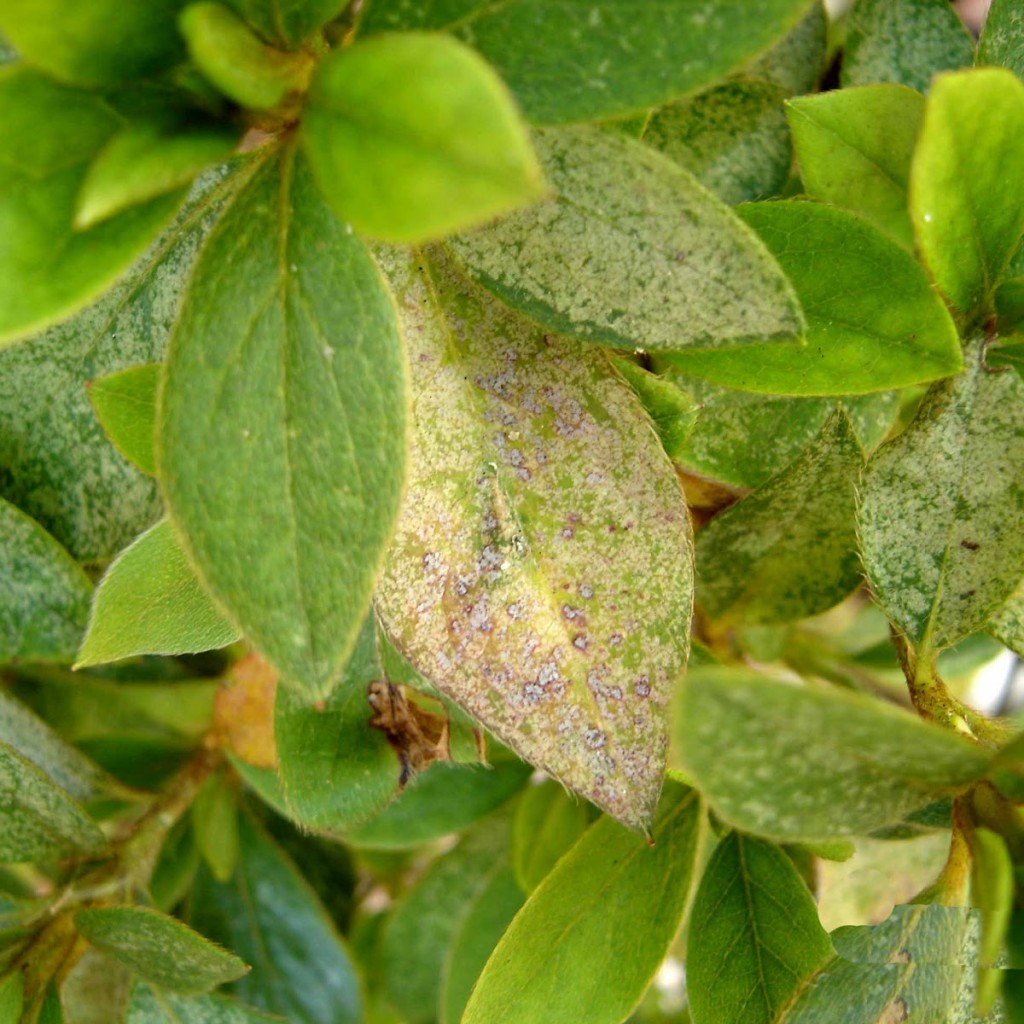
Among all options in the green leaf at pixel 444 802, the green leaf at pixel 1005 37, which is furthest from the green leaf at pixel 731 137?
the green leaf at pixel 444 802

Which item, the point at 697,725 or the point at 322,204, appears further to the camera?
the point at 322,204

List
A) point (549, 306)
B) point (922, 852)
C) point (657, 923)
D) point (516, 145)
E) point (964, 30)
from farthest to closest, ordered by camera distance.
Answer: point (922, 852) → point (964, 30) → point (657, 923) → point (549, 306) → point (516, 145)

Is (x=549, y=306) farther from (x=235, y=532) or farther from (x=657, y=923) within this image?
(x=657, y=923)

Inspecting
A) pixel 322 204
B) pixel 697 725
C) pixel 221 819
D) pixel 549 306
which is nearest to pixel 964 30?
pixel 549 306

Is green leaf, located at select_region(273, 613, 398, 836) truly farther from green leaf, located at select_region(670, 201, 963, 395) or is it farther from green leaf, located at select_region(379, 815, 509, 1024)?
green leaf, located at select_region(379, 815, 509, 1024)

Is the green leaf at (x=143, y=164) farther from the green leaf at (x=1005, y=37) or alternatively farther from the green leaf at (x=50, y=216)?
the green leaf at (x=1005, y=37)

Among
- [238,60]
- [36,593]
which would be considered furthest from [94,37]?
[36,593]
